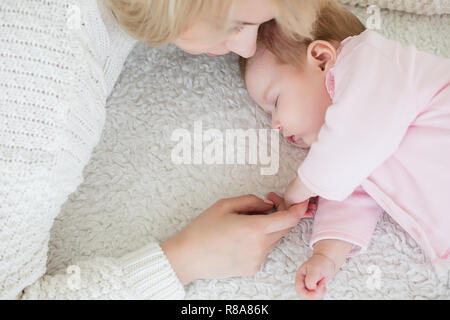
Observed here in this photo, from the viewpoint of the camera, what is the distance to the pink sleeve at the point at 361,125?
0.84 metres

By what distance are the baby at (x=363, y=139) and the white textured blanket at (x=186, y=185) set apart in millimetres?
48

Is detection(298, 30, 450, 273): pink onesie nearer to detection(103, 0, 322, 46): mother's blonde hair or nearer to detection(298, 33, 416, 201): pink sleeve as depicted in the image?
detection(298, 33, 416, 201): pink sleeve

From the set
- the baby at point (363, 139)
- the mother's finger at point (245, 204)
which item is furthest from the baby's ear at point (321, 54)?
the mother's finger at point (245, 204)

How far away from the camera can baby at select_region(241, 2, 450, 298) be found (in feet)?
2.79

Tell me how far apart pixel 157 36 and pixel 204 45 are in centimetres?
9

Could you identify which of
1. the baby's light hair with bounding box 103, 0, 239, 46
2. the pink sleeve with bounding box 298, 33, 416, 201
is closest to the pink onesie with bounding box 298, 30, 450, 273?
the pink sleeve with bounding box 298, 33, 416, 201

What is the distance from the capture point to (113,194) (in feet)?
3.36

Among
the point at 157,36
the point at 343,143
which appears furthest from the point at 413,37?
the point at 157,36

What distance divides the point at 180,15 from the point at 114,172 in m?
0.39

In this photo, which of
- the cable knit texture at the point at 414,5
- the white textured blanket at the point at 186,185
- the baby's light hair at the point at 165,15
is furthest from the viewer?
the cable knit texture at the point at 414,5

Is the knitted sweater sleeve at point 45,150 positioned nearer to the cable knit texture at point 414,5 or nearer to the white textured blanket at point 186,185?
the white textured blanket at point 186,185

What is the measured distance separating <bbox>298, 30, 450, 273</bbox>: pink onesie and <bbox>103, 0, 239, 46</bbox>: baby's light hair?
0.85ft

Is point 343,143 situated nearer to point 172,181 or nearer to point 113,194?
point 172,181
